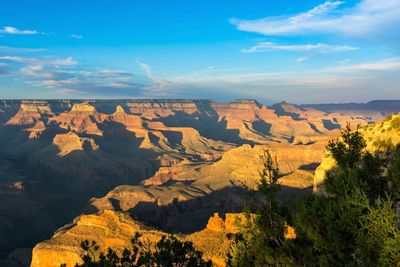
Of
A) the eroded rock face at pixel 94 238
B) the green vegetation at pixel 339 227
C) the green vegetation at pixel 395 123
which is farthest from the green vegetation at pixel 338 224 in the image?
the eroded rock face at pixel 94 238

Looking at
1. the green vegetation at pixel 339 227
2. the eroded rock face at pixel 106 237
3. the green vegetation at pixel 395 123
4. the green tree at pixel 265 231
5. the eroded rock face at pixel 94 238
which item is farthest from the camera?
the eroded rock face at pixel 94 238

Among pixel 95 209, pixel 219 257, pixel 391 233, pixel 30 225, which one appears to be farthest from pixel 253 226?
pixel 30 225

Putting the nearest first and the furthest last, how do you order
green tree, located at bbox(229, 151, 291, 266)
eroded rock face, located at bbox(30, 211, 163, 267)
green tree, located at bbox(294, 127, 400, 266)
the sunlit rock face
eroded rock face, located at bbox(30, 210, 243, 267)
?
green tree, located at bbox(294, 127, 400, 266) < green tree, located at bbox(229, 151, 291, 266) < the sunlit rock face < eroded rock face, located at bbox(30, 210, 243, 267) < eroded rock face, located at bbox(30, 211, 163, 267)

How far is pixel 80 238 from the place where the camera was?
271 ft

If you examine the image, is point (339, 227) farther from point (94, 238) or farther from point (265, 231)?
point (94, 238)

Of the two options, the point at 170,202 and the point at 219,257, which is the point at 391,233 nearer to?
the point at 219,257

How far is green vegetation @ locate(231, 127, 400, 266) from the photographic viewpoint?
20438 millimetres

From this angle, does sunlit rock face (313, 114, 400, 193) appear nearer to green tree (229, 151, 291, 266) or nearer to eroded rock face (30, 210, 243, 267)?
eroded rock face (30, 210, 243, 267)

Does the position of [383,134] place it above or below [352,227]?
above

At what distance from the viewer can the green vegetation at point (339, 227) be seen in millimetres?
20438

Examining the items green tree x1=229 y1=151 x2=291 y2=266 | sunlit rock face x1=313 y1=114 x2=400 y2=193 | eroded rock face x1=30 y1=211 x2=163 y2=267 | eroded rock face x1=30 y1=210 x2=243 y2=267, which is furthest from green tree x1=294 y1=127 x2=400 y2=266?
eroded rock face x1=30 y1=211 x2=163 y2=267

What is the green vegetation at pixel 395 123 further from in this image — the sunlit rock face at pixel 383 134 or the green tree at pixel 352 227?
the green tree at pixel 352 227

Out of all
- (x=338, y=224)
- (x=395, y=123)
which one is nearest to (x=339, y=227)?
(x=338, y=224)

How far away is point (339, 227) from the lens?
2355 cm
